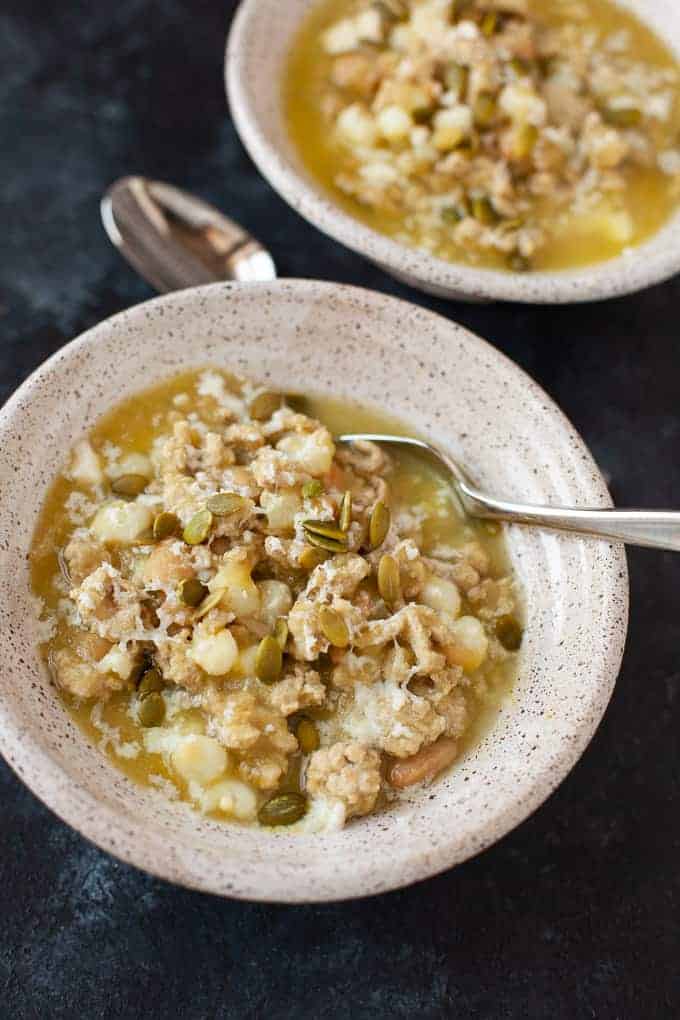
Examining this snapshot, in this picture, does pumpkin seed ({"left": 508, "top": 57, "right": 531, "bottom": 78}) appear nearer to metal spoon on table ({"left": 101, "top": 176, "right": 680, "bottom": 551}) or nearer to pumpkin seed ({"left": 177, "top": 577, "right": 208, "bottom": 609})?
metal spoon on table ({"left": 101, "top": 176, "right": 680, "bottom": 551})

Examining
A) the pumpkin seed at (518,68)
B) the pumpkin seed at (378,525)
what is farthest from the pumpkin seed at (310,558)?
the pumpkin seed at (518,68)

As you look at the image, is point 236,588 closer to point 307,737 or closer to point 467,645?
point 307,737

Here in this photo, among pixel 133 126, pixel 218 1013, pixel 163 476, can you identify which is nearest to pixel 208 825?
pixel 218 1013

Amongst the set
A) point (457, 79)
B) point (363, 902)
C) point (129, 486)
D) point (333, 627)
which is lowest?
point (363, 902)

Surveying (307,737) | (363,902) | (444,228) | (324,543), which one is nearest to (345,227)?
(444,228)

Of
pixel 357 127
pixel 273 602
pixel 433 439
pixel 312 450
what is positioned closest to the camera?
pixel 273 602

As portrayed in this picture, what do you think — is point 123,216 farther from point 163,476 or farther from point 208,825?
point 208,825
